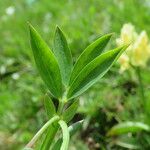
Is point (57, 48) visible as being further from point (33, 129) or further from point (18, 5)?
point (18, 5)

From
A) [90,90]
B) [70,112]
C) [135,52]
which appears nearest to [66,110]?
[70,112]

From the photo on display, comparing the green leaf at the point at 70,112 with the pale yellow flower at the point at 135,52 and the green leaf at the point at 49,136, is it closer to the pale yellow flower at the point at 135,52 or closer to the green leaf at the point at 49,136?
the green leaf at the point at 49,136

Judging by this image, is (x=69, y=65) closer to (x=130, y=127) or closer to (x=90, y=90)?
(x=130, y=127)

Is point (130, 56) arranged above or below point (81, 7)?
below

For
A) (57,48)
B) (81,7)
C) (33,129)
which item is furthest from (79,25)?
(57,48)

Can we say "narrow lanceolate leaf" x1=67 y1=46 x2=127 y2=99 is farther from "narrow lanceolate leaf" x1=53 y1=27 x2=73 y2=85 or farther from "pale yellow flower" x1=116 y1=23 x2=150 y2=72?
"pale yellow flower" x1=116 y1=23 x2=150 y2=72
